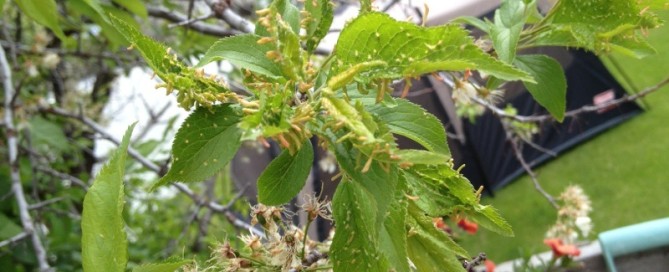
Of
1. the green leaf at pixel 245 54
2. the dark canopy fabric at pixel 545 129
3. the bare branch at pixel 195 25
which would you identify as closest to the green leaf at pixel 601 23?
the green leaf at pixel 245 54

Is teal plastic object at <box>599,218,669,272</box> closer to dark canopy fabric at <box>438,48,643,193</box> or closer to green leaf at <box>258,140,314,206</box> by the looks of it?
green leaf at <box>258,140,314,206</box>

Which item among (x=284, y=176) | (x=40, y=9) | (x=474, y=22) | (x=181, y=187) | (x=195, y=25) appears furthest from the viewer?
(x=195, y=25)

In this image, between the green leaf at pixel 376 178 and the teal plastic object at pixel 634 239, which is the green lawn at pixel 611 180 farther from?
the green leaf at pixel 376 178

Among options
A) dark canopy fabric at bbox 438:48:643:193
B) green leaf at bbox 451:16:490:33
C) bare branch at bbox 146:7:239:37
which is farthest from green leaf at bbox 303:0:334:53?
dark canopy fabric at bbox 438:48:643:193

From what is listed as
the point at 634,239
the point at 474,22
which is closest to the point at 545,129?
the point at 634,239

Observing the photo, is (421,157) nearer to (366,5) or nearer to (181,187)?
(366,5)

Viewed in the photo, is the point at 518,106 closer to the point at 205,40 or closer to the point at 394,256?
the point at 205,40

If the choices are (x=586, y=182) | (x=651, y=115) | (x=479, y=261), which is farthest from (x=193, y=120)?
(x=651, y=115)
